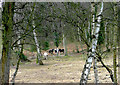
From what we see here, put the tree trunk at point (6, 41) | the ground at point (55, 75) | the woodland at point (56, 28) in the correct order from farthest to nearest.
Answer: the ground at point (55, 75) → the tree trunk at point (6, 41) → the woodland at point (56, 28)

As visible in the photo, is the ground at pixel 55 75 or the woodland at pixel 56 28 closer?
the woodland at pixel 56 28

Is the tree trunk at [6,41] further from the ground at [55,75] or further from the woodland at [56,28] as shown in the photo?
the ground at [55,75]

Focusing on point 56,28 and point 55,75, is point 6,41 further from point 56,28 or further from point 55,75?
point 55,75

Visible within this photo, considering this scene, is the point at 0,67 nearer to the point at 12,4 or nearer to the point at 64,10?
the point at 12,4

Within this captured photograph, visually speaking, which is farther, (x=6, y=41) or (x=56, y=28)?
(x=56, y=28)

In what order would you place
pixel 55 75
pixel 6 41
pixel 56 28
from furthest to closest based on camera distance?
pixel 55 75 → pixel 56 28 → pixel 6 41

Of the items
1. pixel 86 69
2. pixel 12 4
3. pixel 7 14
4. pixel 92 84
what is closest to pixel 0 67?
pixel 7 14

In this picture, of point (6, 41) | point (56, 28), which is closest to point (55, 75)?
point (56, 28)

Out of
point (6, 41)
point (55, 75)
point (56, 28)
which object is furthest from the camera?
point (55, 75)

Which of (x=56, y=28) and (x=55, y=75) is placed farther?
(x=55, y=75)

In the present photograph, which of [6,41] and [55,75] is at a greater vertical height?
[6,41]

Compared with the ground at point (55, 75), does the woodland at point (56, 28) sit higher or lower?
higher

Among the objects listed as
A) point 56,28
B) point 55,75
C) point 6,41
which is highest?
point 56,28

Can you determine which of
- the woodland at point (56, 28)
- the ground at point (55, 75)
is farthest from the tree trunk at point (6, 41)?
the ground at point (55, 75)
